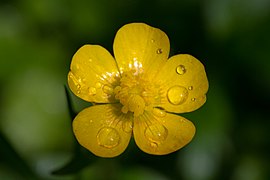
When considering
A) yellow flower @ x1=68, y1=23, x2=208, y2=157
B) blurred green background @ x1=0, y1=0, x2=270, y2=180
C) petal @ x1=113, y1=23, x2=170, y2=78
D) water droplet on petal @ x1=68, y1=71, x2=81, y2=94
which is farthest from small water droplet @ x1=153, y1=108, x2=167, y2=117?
blurred green background @ x1=0, y1=0, x2=270, y2=180

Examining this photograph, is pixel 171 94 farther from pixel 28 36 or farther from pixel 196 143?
pixel 28 36

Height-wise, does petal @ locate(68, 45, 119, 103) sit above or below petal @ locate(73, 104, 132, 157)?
above

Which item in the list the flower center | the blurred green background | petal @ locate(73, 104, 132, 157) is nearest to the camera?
petal @ locate(73, 104, 132, 157)

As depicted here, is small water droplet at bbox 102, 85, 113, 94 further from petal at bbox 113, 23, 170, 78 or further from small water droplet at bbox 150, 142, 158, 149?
small water droplet at bbox 150, 142, 158, 149

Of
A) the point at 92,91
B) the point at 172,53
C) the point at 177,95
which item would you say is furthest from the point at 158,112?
the point at 172,53

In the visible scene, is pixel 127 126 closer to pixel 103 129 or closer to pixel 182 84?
pixel 103 129

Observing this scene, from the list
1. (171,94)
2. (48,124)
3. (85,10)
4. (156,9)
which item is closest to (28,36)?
(85,10)
